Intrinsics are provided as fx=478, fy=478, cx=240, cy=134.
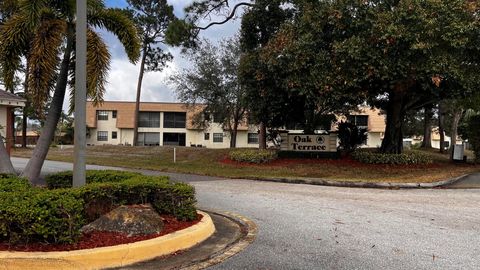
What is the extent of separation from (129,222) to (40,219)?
1.30m

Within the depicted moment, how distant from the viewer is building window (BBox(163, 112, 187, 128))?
60.4 meters

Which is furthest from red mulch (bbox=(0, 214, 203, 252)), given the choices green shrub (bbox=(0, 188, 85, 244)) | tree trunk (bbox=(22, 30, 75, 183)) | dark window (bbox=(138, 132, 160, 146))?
dark window (bbox=(138, 132, 160, 146))

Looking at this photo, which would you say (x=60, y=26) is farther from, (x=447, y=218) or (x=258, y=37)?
(x=258, y=37)

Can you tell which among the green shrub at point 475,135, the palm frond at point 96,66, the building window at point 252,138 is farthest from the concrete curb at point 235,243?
the building window at point 252,138

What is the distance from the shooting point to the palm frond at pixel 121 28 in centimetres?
1186

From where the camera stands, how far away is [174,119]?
6056 cm

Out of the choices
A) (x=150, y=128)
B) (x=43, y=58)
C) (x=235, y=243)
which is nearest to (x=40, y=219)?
(x=235, y=243)

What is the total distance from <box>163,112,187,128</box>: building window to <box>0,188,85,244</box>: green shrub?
54.7 meters

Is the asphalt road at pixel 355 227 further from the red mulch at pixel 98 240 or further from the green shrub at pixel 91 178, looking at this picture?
the green shrub at pixel 91 178

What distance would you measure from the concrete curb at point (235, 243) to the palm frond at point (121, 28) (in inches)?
191

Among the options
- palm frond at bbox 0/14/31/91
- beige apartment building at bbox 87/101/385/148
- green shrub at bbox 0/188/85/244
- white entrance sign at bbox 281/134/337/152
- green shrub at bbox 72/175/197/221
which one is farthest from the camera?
beige apartment building at bbox 87/101/385/148

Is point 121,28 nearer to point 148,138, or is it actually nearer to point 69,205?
point 69,205

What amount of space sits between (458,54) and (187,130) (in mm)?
44851

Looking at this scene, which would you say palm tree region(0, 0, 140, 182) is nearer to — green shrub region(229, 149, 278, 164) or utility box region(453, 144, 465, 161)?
green shrub region(229, 149, 278, 164)
